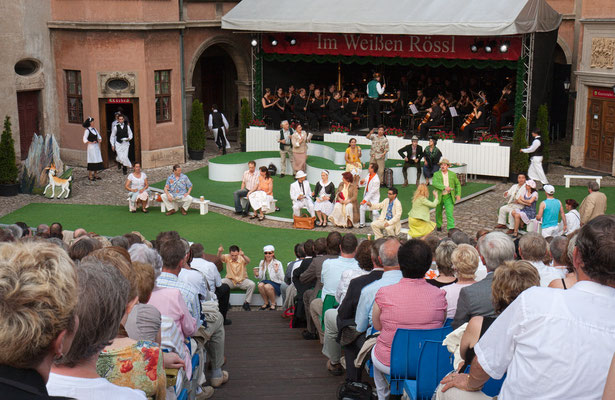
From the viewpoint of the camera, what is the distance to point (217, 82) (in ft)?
99.7

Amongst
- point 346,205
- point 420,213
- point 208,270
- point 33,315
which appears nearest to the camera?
point 33,315

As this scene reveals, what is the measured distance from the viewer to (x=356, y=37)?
2456cm

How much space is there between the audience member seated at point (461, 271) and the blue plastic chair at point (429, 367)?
0.55 metres

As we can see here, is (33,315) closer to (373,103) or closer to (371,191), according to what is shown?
(371,191)

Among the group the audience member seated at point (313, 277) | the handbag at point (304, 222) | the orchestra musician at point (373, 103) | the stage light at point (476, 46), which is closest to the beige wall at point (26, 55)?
the handbag at point (304, 222)

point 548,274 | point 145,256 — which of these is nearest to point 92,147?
point 145,256

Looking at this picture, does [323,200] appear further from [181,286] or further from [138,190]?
[181,286]

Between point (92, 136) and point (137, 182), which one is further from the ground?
point (92, 136)

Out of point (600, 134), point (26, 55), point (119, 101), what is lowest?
point (600, 134)

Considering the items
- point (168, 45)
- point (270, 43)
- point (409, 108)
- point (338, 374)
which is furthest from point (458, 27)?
point (338, 374)

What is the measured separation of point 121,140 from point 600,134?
1341 centimetres

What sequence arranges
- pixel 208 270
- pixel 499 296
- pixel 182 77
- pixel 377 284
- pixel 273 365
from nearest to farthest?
pixel 499 296
pixel 377 284
pixel 273 365
pixel 208 270
pixel 182 77

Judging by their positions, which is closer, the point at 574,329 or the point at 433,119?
the point at 574,329

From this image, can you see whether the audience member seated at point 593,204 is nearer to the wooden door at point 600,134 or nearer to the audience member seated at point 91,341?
the wooden door at point 600,134
